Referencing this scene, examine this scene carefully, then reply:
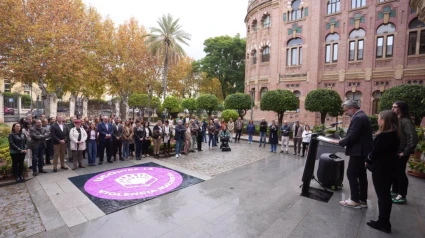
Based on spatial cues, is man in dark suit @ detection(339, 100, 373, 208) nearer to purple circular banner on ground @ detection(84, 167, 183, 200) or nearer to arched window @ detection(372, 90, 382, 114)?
purple circular banner on ground @ detection(84, 167, 183, 200)

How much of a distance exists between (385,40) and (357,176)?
22130mm

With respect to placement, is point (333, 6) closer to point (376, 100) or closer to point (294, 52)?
point (294, 52)

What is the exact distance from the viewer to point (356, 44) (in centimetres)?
2180

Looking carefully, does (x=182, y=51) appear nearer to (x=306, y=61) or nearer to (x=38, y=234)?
(x=306, y=61)

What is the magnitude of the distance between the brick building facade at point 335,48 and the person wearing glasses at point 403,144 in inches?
762

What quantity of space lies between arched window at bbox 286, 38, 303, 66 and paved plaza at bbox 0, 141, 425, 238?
806 inches

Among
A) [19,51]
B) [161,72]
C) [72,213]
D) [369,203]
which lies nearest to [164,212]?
[72,213]

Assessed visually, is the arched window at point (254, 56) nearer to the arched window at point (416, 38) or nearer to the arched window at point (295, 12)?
the arched window at point (295, 12)

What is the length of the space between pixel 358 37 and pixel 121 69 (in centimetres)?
2600

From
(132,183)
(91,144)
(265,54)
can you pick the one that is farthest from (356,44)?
(91,144)

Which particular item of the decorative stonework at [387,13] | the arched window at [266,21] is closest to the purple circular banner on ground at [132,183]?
the decorative stonework at [387,13]

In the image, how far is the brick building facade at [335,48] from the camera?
19.6 m

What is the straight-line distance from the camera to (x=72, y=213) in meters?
4.81

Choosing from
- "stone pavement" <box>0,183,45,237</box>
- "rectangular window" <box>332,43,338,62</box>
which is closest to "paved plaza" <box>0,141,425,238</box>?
"stone pavement" <box>0,183,45,237</box>
